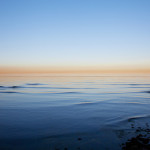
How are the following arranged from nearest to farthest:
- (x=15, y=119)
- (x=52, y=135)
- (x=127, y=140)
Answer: (x=127, y=140)
(x=52, y=135)
(x=15, y=119)

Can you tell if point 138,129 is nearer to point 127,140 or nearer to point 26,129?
point 127,140

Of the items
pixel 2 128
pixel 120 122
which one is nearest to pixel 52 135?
pixel 2 128

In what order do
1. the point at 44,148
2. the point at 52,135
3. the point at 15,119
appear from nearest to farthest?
the point at 44,148 < the point at 52,135 < the point at 15,119

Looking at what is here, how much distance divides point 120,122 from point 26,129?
5574 mm

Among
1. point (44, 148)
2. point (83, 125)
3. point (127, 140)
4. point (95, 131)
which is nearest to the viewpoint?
point (44, 148)

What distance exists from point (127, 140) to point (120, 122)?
271 cm

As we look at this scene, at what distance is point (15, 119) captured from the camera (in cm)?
927

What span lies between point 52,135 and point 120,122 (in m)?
4.40

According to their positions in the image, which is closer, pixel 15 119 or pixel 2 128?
pixel 2 128

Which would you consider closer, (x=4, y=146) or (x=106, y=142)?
(x=4, y=146)

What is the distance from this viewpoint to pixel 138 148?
17.1ft

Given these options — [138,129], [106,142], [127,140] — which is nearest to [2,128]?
[106,142]

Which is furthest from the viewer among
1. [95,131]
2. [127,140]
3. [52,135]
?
[95,131]

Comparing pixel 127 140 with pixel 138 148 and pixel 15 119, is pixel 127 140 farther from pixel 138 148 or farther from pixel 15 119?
pixel 15 119
